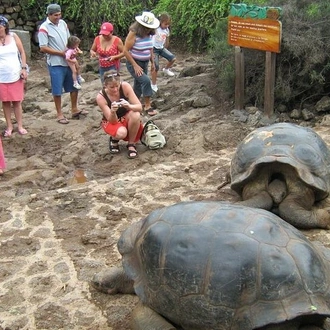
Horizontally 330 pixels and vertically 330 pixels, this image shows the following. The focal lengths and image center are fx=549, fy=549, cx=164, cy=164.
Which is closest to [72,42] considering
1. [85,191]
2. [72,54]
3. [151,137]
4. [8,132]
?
[72,54]

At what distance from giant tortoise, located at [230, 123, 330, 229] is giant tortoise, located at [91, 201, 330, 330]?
1248 millimetres

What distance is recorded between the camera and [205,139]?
690 centimetres

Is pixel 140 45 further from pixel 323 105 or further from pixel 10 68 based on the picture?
pixel 323 105

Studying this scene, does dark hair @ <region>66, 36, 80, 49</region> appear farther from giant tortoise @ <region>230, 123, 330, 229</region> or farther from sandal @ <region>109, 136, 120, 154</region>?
giant tortoise @ <region>230, 123, 330, 229</region>

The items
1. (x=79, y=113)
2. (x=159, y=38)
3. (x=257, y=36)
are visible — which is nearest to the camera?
(x=257, y=36)

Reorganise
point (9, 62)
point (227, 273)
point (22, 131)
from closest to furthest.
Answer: point (227, 273), point (9, 62), point (22, 131)

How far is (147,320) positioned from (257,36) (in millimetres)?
4994

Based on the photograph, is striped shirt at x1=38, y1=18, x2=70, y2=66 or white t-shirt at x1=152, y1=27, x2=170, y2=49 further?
white t-shirt at x1=152, y1=27, x2=170, y2=49

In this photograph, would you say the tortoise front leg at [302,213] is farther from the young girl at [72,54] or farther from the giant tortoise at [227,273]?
the young girl at [72,54]

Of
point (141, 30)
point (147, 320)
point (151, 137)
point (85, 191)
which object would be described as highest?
point (141, 30)

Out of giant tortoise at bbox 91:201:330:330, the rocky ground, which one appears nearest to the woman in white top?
the rocky ground

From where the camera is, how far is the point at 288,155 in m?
4.28

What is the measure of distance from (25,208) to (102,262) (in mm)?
1315

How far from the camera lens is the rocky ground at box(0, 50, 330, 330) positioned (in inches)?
141
